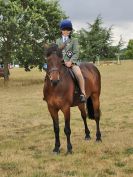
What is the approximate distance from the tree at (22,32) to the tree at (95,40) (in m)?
27.2

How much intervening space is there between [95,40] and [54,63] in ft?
199

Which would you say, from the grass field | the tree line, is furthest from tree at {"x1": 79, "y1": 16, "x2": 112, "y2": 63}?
the grass field

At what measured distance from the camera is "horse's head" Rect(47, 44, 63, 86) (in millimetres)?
8617

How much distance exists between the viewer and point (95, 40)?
226ft

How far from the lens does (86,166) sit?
7949 millimetres

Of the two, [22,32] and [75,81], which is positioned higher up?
[22,32]

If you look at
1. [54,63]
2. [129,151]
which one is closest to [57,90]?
[54,63]

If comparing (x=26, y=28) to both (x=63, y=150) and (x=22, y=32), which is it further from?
(x=63, y=150)

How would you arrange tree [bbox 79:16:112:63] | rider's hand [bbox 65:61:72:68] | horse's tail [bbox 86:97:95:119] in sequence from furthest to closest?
tree [bbox 79:16:112:63]
horse's tail [bbox 86:97:95:119]
rider's hand [bbox 65:61:72:68]

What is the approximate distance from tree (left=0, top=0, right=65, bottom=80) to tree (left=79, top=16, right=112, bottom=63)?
27214 millimetres

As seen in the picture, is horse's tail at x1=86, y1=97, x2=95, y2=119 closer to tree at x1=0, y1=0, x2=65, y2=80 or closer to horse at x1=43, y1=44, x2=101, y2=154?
horse at x1=43, y1=44, x2=101, y2=154

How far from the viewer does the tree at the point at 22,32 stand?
113 feet

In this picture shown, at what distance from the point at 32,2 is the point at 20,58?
Result: 602 cm

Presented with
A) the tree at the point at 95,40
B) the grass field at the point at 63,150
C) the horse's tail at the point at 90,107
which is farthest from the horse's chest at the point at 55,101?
the tree at the point at 95,40
